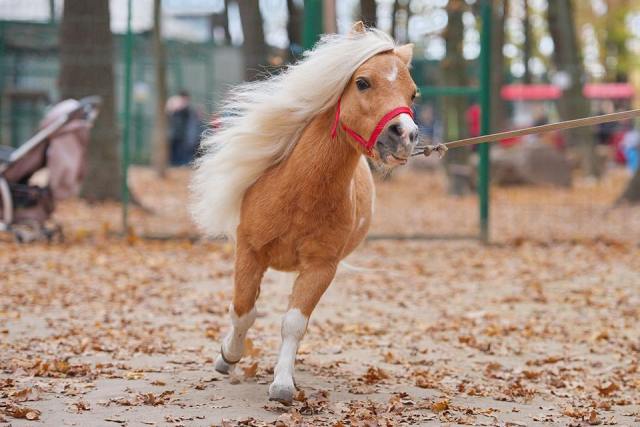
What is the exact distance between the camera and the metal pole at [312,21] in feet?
35.9

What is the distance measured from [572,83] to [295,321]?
11.6 m

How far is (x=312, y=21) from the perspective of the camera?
11.0 metres

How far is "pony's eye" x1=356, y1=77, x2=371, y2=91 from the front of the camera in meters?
4.63

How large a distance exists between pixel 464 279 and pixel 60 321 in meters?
4.11

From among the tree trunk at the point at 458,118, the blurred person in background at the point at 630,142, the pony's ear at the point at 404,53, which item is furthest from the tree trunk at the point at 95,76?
the blurred person in background at the point at 630,142

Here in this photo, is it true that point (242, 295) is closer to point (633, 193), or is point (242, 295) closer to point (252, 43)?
point (252, 43)

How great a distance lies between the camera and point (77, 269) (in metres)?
9.23

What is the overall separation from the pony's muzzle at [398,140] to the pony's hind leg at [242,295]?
102cm

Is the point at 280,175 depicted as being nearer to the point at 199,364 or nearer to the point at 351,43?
the point at 351,43

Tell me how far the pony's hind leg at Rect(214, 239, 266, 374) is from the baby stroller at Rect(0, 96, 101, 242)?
17.6 feet

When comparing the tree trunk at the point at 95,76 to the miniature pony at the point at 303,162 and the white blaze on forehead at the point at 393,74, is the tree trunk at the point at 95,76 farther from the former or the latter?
the white blaze on forehead at the point at 393,74

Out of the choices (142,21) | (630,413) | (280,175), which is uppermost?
(142,21)

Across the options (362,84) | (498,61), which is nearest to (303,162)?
(362,84)

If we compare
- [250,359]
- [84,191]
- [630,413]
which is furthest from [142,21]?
[630,413]
